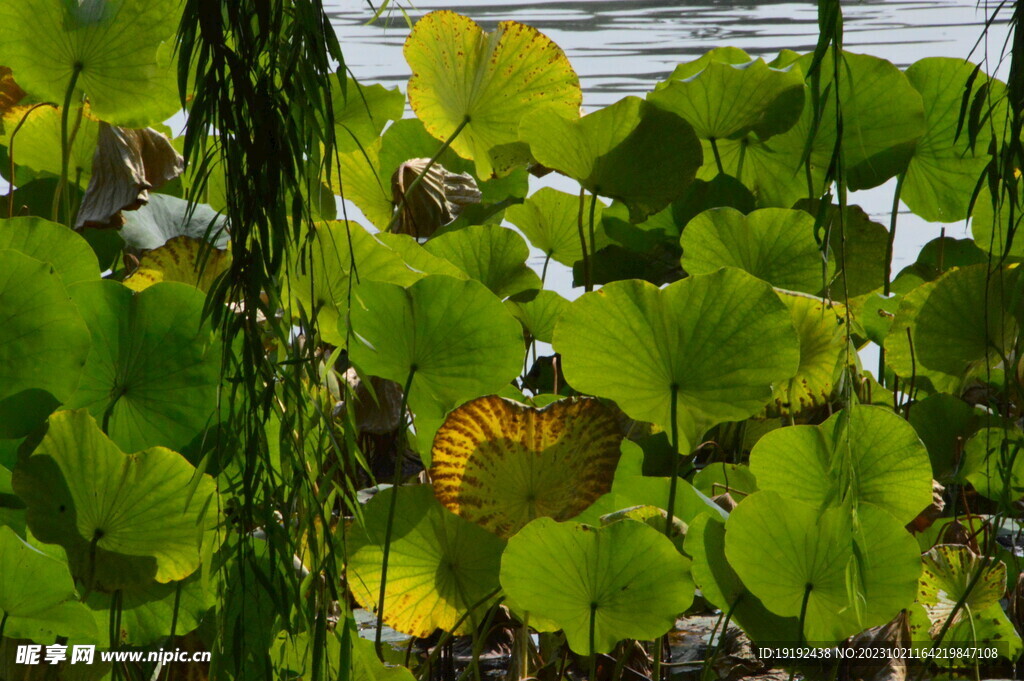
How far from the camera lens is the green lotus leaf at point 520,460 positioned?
52 centimetres

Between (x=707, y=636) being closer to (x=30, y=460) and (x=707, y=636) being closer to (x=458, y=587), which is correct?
(x=458, y=587)

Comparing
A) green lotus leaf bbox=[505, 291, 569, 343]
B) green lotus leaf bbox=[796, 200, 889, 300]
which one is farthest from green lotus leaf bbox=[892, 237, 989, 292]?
green lotus leaf bbox=[505, 291, 569, 343]

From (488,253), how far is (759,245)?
0.61ft

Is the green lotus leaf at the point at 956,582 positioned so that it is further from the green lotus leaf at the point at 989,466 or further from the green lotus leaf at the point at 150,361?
the green lotus leaf at the point at 150,361

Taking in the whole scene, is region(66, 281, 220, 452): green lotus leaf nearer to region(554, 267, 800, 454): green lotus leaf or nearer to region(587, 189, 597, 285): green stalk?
region(554, 267, 800, 454): green lotus leaf

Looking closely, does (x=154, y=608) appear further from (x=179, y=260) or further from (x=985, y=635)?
(x=985, y=635)

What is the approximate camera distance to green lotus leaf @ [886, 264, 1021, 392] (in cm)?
62

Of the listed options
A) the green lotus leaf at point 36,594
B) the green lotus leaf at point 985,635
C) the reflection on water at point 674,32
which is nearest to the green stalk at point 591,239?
the green lotus leaf at point 985,635

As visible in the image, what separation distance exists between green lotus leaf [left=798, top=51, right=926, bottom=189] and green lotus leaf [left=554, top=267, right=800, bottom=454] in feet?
0.94

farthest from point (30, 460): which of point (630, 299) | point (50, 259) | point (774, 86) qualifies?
point (774, 86)

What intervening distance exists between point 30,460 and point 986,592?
0.49 metres

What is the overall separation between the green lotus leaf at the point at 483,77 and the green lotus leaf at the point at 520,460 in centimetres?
29

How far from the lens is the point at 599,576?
48 centimetres

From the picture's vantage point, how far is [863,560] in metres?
0.45
